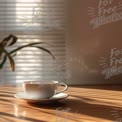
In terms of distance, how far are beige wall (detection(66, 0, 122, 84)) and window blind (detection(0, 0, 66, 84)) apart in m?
0.06

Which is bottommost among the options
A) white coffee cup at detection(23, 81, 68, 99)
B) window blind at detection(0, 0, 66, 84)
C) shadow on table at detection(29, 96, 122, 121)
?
shadow on table at detection(29, 96, 122, 121)

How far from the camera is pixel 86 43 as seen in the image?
5.87 feet

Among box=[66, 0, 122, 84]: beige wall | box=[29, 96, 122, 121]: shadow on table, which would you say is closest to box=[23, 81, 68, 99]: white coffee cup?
box=[29, 96, 122, 121]: shadow on table

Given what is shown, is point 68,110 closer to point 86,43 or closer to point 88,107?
point 88,107

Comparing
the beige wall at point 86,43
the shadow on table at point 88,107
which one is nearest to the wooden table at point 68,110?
the shadow on table at point 88,107

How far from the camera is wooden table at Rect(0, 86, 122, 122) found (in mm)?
908

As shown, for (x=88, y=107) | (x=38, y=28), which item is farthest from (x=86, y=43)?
(x=88, y=107)

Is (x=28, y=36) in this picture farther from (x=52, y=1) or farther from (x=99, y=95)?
(x=99, y=95)

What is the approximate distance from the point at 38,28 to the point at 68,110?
882mm

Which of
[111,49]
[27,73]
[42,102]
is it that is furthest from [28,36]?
[42,102]

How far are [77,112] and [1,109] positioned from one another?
0.90ft

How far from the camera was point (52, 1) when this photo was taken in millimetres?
1792

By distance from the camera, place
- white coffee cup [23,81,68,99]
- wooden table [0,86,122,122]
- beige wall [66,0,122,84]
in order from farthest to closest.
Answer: beige wall [66,0,122,84] < white coffee cup [23,81,68,99] < wooden table [0,86,122,122]

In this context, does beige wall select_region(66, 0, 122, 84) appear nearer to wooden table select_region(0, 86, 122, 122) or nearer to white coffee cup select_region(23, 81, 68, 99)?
wooden table select_region(0, 86, 122, 122)
